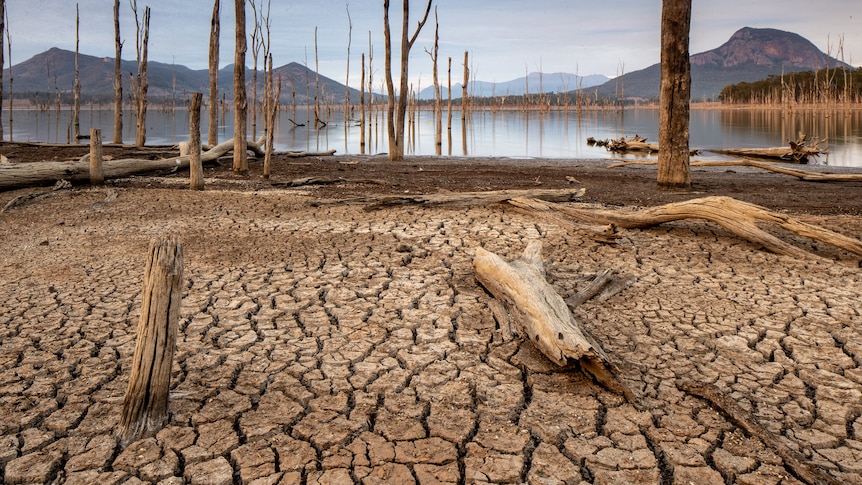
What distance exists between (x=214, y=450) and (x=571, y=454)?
1.67 metres

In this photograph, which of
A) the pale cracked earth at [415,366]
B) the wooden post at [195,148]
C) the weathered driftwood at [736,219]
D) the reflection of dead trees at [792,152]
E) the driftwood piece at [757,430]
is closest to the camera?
the driftwood piece at [757,430]

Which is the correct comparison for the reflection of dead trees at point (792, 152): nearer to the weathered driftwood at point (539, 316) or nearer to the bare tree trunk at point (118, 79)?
the weathered driftwood at point (539, 316)

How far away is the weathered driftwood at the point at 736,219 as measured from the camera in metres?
6.23

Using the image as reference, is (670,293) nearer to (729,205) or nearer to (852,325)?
(852,325)

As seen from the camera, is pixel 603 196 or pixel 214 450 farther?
pixel 603 196

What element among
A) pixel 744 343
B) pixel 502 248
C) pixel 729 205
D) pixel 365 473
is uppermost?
pixel 729 205

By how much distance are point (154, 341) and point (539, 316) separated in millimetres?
2313

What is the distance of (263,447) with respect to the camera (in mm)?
2930

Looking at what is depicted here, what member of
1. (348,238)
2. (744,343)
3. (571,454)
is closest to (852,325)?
(744,343)

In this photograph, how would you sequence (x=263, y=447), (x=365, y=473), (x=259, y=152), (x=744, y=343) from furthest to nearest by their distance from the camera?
(x=259, y=152) < (x=744, y=343) < (x=263, y=447) < (x=365, y=473)

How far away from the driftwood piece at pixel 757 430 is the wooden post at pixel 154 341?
279cm

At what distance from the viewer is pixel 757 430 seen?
3016 millimetres

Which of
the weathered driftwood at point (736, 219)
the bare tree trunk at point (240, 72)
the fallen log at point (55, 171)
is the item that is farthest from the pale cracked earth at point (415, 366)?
the bare tree trunk at point (240, 72)

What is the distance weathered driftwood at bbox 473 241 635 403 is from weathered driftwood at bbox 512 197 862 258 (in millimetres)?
2092
